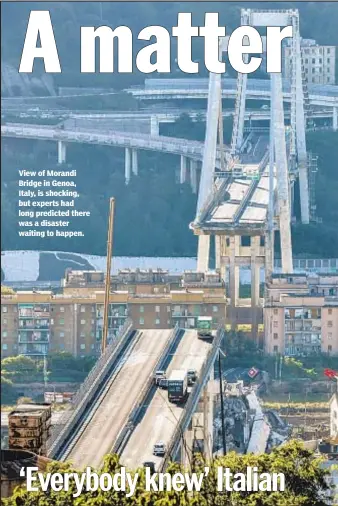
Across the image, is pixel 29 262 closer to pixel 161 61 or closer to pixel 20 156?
pixel 20 156

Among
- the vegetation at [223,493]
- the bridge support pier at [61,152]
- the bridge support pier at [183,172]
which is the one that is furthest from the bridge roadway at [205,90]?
the vegetation at [223,493]

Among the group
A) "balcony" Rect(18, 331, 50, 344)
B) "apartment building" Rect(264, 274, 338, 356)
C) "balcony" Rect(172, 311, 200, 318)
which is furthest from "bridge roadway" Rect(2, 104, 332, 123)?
"balcony" Rect(18, 331, 50, 344)

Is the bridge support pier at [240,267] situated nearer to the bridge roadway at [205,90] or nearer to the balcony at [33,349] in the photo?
the balcony at [33,349]

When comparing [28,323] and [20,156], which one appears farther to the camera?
[20,156]

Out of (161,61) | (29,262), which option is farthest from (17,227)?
(161,61)

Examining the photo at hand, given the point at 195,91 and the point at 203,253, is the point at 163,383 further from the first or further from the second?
the point at 195,91

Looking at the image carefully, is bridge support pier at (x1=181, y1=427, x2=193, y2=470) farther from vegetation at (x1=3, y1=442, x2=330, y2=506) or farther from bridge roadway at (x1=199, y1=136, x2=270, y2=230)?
bridge roadway at (x1=199, y1=136, x2=270, y2=230)
